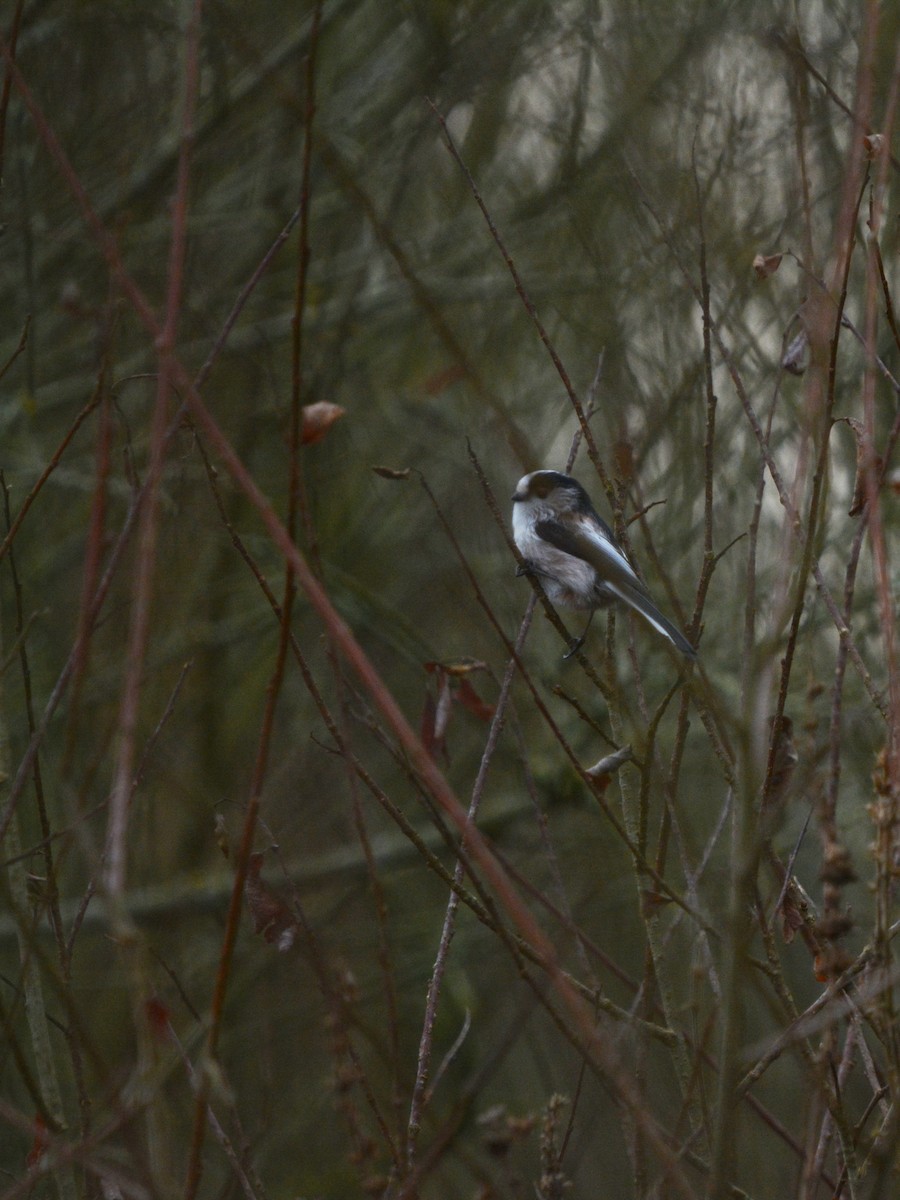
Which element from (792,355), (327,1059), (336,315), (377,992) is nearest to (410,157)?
(336,315)

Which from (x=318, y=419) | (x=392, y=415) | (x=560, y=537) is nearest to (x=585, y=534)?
(x=560, y=537)

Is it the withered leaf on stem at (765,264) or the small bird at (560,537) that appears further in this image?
the small bird at (560,537)

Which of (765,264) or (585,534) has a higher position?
(765,264)

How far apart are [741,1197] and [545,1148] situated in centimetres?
41

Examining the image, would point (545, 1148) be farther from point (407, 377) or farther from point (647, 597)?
point (407, 377)

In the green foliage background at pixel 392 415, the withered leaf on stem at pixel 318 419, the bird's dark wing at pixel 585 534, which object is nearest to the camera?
the withered leaf on stem at pixel 318 419

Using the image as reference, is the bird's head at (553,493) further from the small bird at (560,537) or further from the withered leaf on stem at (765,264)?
the withered leaf on stem at (765,264)

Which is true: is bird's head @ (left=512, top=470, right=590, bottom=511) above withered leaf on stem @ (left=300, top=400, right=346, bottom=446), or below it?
below

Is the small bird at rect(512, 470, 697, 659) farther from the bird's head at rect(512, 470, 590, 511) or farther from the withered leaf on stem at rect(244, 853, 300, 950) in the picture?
the withered leaf on stem at rect(244, 853, 300, 950)

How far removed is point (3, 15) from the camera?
6000mm

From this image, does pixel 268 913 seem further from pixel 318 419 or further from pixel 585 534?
pixel 585 534

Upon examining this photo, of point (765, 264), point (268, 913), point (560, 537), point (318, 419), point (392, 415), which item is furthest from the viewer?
point (392, 415)

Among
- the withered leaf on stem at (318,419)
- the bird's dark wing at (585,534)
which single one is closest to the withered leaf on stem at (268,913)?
the withered leaf on stem at (318,419)

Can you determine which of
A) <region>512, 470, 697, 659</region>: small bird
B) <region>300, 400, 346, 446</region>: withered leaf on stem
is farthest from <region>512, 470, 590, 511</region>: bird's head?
<region>300, 400, 346, 446</region>: withered leaf on stem
